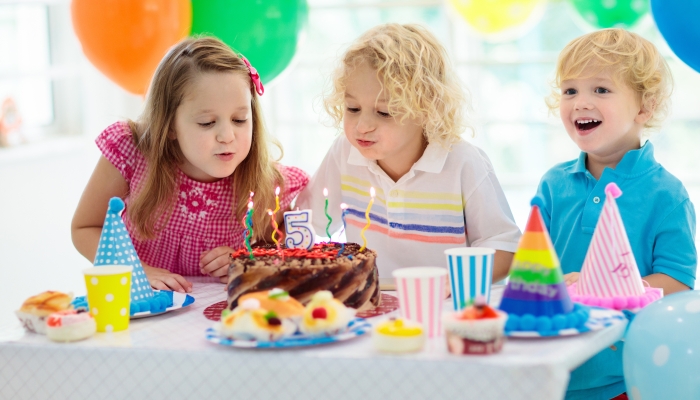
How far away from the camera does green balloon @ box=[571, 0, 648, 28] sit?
3.08m

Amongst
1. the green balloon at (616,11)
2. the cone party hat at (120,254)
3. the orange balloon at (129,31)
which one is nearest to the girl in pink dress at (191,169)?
the cone party hat at (120,254)

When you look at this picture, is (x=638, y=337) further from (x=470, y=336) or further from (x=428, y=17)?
(x=428, y=17)

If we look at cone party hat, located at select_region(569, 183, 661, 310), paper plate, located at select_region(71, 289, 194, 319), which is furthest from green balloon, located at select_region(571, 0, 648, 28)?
paper plate, located at select_region(71, 289, 194, 319)

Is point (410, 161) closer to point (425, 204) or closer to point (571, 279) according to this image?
point (425, 204)

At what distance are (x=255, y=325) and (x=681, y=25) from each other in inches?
54.7

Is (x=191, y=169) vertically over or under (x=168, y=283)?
over

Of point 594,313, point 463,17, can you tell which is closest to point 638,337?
point 594,313

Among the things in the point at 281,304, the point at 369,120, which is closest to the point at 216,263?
the point at 369,120

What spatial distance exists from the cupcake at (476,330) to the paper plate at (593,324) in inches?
2.4

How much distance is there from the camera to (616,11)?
3.09 meters

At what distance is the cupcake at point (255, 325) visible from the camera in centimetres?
110

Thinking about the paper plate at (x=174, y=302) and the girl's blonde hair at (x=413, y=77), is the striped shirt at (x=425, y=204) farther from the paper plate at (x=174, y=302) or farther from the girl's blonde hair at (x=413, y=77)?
the paper plate at (x=174, y=302)

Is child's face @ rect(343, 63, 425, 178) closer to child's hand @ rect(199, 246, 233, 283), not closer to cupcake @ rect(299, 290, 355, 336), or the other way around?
child's hand @ rect(199, 246, 233, 283)

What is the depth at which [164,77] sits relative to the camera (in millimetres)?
1771
